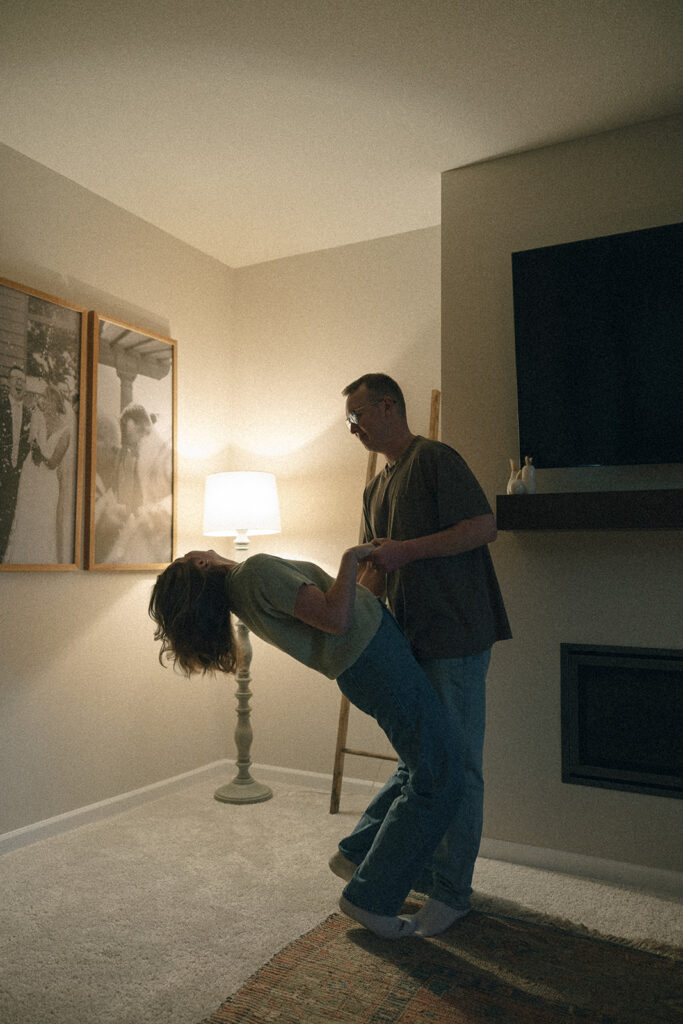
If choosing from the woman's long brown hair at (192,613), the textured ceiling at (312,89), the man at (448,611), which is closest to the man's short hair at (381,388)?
the man at (448,611)

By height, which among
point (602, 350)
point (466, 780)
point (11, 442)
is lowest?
point (466, 780)

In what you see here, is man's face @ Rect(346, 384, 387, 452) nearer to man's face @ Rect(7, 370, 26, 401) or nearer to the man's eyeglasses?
the man's eyeglasses

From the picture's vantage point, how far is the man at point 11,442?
107 inches

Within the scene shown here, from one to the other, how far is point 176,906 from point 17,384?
6.06 feet

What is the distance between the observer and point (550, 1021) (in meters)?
1.65

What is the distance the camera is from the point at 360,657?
187 centimetres

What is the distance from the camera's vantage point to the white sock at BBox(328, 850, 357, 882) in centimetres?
222

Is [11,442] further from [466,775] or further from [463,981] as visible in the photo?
[463,981]

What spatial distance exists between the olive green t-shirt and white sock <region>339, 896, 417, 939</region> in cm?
63

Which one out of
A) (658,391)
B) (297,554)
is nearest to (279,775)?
(297,554)

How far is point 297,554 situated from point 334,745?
91cm

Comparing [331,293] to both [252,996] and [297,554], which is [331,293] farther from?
[252,996]

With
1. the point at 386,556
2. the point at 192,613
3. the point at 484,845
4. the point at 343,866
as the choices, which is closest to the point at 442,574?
the point at 386,556

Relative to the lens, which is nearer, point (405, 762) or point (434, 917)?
point (405, 762)
